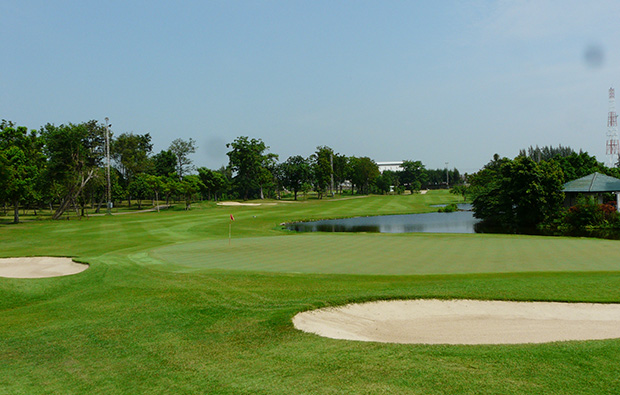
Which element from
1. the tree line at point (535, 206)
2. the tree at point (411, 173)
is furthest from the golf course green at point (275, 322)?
the tree at point (411, 173)

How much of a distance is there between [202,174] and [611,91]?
Result: 85.1 meters

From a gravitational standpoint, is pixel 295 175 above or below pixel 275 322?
above

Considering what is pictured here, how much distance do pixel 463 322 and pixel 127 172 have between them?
3298 inches

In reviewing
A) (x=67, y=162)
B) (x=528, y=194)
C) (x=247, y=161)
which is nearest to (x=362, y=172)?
(x=247, y=161)

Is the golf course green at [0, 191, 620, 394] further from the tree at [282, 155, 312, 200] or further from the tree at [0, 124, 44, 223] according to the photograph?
the tree at [282, 155, 312, 200]

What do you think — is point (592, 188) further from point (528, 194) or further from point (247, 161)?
point (247, 161)

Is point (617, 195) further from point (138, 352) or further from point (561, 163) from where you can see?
point (138, 352)

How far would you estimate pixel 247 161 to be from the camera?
92.6 m

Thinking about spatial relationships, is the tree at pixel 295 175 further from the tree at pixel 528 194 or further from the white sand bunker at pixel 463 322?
the white sand bunker at pixel 463 322

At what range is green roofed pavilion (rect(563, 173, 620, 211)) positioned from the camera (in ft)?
129

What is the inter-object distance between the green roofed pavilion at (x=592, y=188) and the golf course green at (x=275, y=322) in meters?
24.0

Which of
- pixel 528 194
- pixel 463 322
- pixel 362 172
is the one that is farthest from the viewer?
pixel 362 172

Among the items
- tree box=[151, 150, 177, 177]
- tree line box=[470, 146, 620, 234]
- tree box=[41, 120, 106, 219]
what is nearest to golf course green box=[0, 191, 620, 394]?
tree line box=[470, 146, 620, 234]

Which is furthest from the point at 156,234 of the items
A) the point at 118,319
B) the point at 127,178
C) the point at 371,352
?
the point at 127,178
